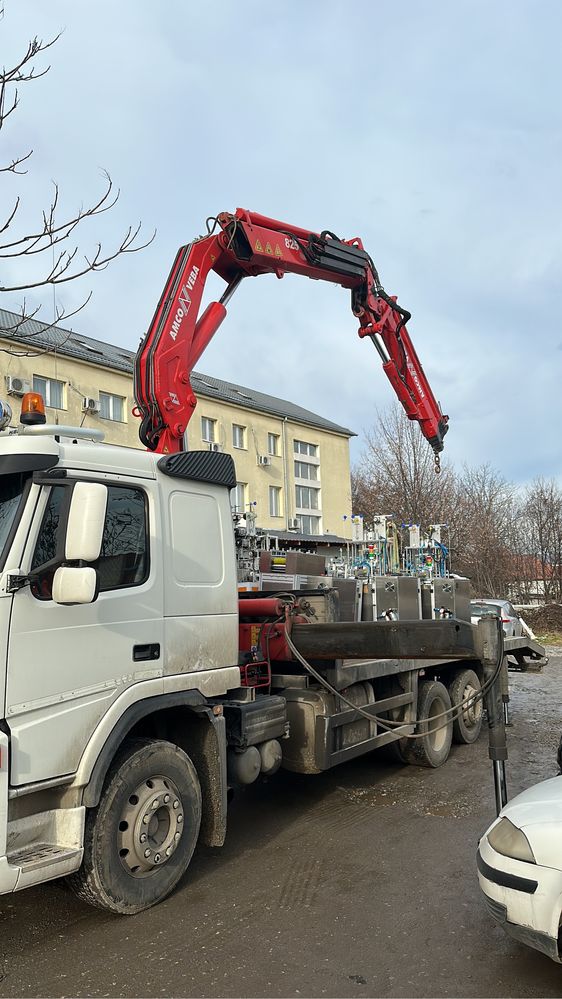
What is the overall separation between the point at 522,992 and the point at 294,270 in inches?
269

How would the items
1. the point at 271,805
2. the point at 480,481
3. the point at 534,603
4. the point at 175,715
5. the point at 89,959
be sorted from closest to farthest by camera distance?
the point at 89,959 < the point at 175,715 < the point at 271,805 < the point at 534,603 < the point at 480,481

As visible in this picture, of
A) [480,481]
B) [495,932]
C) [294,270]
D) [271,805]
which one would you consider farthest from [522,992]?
[480,481]

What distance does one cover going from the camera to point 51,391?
1126 inches

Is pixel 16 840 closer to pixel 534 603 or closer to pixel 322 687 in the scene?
pixel 322 687

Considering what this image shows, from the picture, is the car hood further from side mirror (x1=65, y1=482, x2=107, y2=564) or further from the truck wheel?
the truck wheel

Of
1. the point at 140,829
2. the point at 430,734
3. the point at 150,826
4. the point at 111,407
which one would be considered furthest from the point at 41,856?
the point at 111,407

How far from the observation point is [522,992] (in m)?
3.50

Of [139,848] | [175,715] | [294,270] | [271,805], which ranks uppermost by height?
[294,270]

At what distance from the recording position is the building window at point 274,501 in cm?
4147

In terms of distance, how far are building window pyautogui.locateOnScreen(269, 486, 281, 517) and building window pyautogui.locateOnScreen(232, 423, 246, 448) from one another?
127 inches

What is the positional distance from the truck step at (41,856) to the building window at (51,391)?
24.9 m

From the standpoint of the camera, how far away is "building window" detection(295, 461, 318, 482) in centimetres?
4425

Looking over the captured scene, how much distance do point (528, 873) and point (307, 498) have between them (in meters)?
41.3

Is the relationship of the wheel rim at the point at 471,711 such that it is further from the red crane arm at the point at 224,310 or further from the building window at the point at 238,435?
the building window at the point at 238,435
